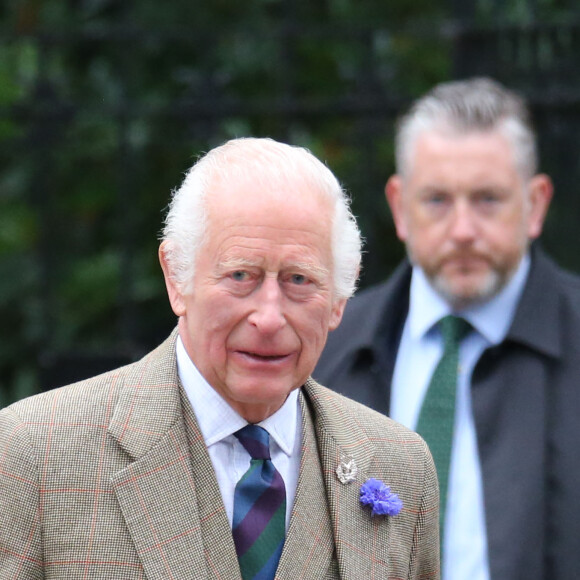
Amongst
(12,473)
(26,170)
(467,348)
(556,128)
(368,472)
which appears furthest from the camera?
(26,170)

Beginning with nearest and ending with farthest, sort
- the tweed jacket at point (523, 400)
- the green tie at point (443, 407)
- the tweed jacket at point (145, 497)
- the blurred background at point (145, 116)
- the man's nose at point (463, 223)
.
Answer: the tweed jacket at point (145, 497), the tweed jacket at point (523, 400), the green tie at point (443, 407), the man's nose at point (463, 223), the blurred background at point (145, 116)

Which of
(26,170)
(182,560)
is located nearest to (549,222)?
(26,170)

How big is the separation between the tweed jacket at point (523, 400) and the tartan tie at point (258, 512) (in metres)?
0.95

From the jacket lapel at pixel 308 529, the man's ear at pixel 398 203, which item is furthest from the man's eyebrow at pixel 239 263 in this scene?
the man's ear at pixel 398 203

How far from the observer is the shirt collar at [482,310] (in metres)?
3.21

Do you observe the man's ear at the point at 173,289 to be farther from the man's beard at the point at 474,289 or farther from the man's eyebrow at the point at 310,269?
the man's beard at the point at 474,289

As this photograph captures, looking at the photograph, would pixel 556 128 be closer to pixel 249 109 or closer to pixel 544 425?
pixel 249 109

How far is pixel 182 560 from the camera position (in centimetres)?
197

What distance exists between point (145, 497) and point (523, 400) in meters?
1.33

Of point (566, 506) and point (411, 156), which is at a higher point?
point (411, 156)

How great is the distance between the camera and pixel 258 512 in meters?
2.08

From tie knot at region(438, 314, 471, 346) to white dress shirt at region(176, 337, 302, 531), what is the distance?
110 centimetres

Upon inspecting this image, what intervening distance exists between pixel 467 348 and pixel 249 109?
1.88 meters

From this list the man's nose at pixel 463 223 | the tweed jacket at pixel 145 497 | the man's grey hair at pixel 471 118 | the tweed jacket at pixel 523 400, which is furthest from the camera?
the man's grey hair at pixel 471 118
